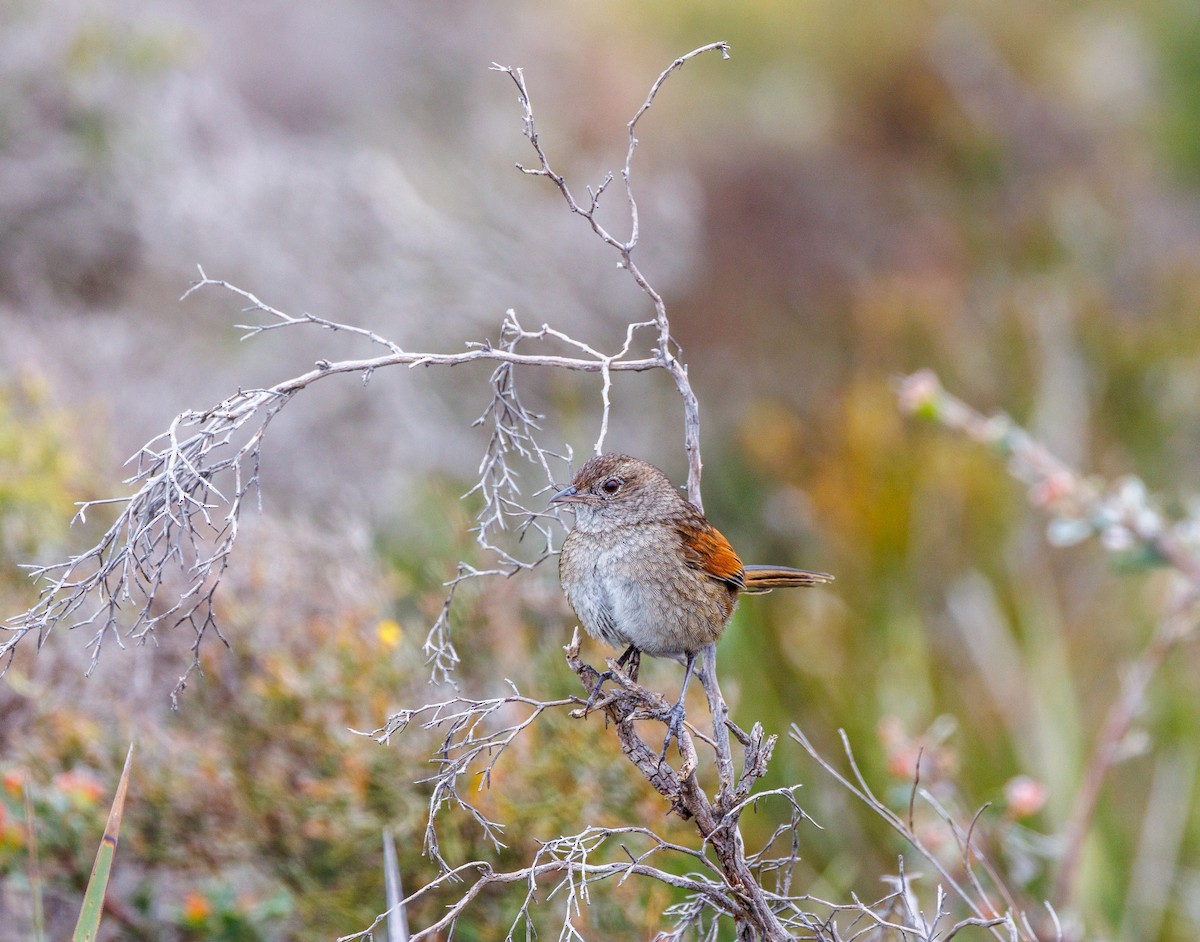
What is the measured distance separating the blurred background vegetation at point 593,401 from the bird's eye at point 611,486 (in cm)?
74

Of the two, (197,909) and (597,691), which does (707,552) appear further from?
(197,909)

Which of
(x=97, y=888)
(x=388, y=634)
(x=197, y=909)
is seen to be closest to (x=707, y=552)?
(x=388, y=634)

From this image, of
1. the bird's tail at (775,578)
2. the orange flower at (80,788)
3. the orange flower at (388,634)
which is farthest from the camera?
the orange flower at (388,634)

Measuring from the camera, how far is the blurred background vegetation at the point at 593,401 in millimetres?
3279

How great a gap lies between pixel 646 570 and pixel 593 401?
5.58m

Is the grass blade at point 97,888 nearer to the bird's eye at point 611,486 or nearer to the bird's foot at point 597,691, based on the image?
the bird's foot at point 597,691

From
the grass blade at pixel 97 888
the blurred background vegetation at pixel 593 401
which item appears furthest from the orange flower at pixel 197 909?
the grass blade at pixel 97 888

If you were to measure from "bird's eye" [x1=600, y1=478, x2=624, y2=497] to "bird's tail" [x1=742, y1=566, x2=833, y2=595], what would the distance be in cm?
37

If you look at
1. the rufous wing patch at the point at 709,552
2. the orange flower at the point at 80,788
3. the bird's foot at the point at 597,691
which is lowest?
the orange flower at the point at 80,788

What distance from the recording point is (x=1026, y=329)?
7215mm

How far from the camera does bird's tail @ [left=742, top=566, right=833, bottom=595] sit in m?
2.87

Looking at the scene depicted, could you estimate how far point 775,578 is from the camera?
9.52 ft

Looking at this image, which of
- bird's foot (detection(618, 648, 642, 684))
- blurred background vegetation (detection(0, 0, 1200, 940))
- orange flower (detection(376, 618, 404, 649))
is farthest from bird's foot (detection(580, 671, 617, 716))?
orange flower (detection(376, 618, 404, 649))

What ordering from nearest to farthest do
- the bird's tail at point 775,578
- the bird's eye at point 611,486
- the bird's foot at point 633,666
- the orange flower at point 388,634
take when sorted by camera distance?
the bird's foot at point 633,666 → the bird's eye at point 611,486 → the bird's tail at point 775,578 → the orange flower at point 388,634
